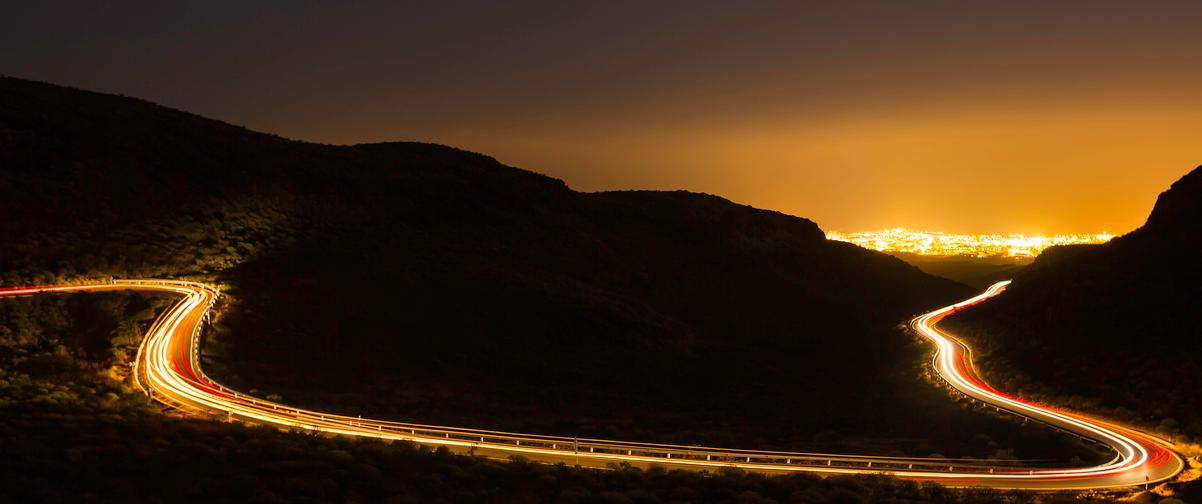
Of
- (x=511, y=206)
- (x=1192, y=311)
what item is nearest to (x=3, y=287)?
(x=511, y=206)

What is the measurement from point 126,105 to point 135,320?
47.6 metres

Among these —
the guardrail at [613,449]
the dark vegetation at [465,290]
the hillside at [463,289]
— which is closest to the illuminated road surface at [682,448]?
the guardrail at [613,449]

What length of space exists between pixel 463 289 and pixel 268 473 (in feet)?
124

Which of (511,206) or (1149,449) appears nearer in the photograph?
(1149,449)

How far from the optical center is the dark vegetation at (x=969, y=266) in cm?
11225

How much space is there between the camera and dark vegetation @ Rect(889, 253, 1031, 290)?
368 feet

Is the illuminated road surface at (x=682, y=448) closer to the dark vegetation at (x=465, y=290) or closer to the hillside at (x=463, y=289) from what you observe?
the dark vegetation at (x=465, y=290)

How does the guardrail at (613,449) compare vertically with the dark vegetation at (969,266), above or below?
below

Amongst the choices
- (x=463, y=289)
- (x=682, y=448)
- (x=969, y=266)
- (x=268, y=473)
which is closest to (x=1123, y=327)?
(x=682, y=448)

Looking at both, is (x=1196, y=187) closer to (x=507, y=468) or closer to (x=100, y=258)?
(x=507, y=468)

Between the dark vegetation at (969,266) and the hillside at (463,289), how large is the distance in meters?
28.5

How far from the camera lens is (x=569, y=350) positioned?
49.7 meters

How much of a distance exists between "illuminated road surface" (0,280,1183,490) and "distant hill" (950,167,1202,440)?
10.1ft

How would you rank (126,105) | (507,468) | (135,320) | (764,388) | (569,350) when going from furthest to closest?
(126,105)
(569,350)
(764,388)
(135,320)
(507,468)
